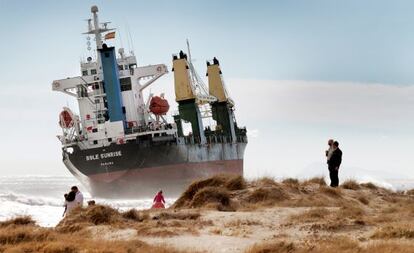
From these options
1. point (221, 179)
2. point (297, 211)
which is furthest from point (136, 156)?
point (297, 211)

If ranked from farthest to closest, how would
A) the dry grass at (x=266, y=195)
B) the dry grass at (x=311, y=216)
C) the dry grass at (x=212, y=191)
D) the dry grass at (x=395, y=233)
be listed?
1. the dry grass at (x=266, y=195)
2. the dry grass at (x=212, y=191)
3. the dry grass at (x=311, y=216)
4. the dry grass at (x=395, y=233)

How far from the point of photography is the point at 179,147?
5419cm

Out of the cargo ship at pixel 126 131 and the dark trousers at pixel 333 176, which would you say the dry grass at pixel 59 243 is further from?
the cargo ship at pixel 126 131

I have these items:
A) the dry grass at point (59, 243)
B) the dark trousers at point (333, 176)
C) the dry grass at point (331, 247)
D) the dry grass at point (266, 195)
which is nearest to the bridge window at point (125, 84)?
the dark trousers at point (333, 176)

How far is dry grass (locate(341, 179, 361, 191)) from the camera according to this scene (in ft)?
64.5

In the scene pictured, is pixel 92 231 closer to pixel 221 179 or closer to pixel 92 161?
pixel 221 179

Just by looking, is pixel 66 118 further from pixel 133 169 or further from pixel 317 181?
pixel 317 181

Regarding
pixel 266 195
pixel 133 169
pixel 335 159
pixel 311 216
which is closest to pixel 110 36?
pixel 133 169

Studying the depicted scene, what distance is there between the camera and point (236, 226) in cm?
1228

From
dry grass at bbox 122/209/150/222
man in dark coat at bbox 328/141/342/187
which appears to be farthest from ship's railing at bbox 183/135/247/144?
dry grass at bbox 122/209/150/222

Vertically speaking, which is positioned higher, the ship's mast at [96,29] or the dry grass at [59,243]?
the ship's mast at [96,29]

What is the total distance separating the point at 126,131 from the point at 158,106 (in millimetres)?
3537

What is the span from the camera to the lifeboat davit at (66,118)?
2128 inches

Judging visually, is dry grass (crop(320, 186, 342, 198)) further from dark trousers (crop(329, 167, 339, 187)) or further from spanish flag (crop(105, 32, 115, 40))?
spanish flag (crop(105, 32, 115, 40))
